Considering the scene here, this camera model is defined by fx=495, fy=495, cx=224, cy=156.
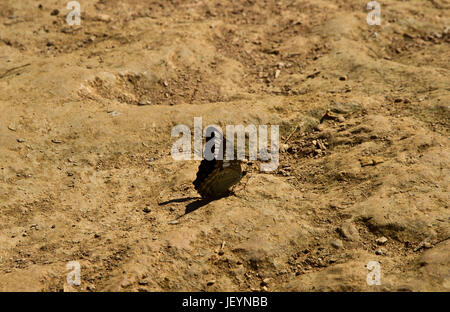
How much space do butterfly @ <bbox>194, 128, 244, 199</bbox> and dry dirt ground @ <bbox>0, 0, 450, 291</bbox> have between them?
0.14 meters

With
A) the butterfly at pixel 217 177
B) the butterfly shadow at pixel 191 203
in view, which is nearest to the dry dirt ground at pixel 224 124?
the butterfly shadow at pixel 191 203

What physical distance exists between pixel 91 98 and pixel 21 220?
7.41 ft

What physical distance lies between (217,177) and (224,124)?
57.9 inches

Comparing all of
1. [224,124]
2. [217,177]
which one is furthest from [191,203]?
[224,124]

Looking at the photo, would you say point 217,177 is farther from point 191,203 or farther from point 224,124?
point 224,124

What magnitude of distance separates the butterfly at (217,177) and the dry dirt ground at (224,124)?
0.14m

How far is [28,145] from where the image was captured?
6.32 meters

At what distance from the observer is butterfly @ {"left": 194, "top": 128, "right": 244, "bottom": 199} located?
527 centimetres

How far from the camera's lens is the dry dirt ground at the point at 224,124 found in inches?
180

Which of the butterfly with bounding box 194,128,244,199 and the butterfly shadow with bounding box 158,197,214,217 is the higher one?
the butterfly with bounding box 194,128,244,199

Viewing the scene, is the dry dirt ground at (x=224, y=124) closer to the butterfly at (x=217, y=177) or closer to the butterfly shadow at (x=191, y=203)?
the butterfly shadow at (x=191, y=203)

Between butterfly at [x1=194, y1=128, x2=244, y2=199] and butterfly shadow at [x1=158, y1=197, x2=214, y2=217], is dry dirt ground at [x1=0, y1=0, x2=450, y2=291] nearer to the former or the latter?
butterfly shadow at [x1=158, y1=197, x2=214, y2=217]

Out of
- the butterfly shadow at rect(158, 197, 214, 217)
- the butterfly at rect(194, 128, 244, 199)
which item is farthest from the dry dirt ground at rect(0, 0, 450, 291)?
the butterfly at rect(194, 128, 244, 199)
